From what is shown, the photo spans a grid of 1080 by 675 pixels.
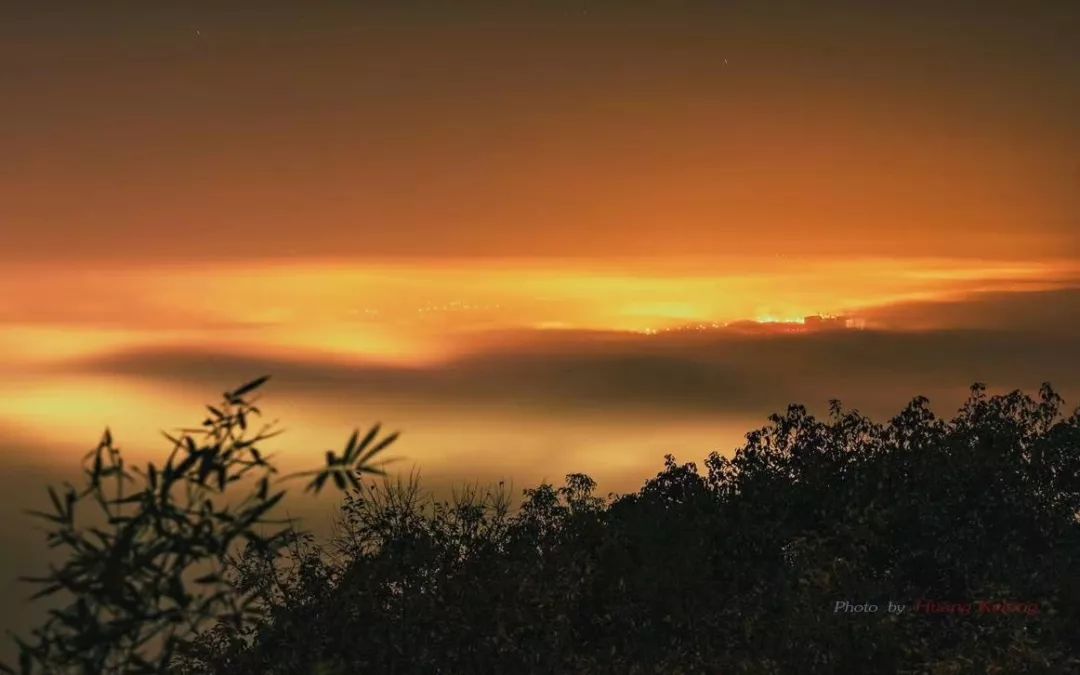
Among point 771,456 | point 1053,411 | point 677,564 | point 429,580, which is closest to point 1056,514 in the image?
point 1053,411

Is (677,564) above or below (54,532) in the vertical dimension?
below

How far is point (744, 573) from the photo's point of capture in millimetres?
33938

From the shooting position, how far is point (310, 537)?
34594mm

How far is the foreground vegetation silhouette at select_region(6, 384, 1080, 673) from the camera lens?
2955cm

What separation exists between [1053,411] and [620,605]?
14214 millimetres

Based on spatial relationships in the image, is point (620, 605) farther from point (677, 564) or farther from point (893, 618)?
→ point (893, 618)

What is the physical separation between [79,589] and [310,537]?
81.6 ft

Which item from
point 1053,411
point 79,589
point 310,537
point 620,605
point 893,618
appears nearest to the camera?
point 79,589

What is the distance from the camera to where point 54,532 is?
33.2ft

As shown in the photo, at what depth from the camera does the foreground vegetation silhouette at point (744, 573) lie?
1163 inches

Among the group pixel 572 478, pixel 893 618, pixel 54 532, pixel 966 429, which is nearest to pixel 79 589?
pixel 54 532

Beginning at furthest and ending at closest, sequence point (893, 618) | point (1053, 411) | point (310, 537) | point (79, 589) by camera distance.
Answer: point (1053, 411) < point (310, 537) < point (893, 618) < point (79, 589)

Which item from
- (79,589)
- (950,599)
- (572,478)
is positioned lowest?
(950,599)

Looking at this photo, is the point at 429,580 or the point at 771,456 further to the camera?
the point at 771,456
